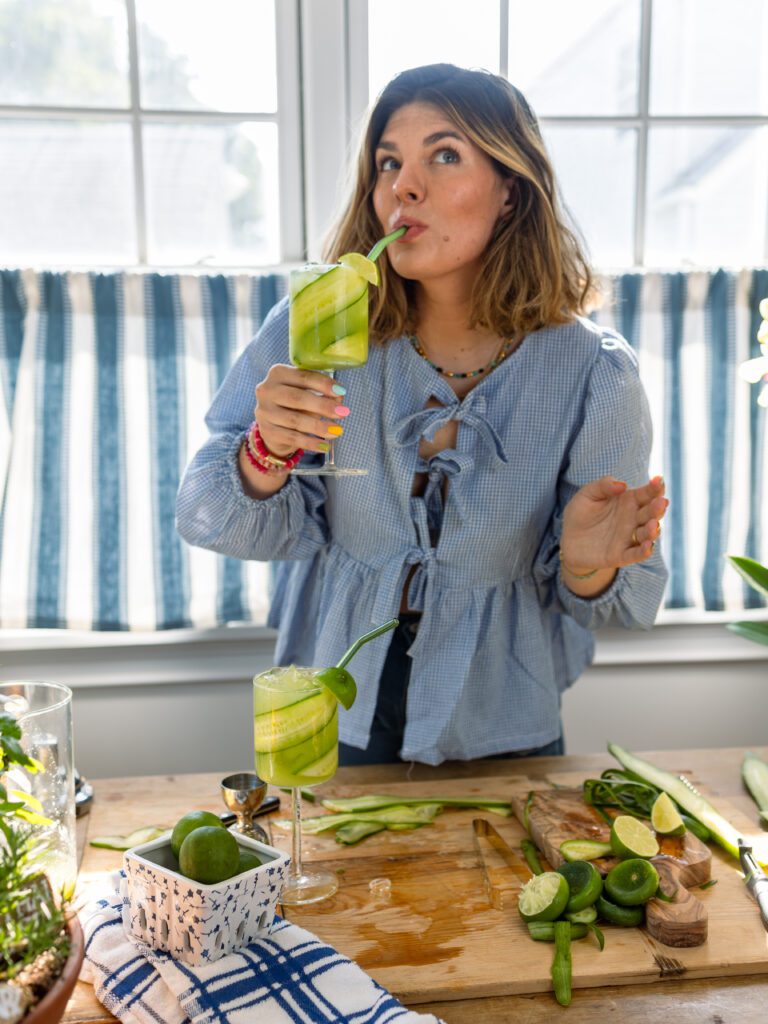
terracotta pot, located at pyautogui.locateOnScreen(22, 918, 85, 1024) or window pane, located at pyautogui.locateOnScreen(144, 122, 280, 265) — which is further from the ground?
window pane, located at pyautogui.locateOnScreen(144, 122, 280, 265)

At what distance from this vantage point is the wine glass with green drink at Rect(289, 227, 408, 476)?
129cm

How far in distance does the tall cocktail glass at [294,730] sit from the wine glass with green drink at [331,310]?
1.35 ft

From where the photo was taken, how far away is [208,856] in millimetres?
1008

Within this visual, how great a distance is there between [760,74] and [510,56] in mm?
582

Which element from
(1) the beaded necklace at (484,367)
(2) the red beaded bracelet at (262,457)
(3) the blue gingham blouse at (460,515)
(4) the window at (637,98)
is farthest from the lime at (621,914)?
(4) the window at (637,98)

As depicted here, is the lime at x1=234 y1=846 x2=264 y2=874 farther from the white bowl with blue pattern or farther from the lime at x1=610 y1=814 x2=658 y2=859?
the lime at x1=610 y1=814 x2=658 y2=859

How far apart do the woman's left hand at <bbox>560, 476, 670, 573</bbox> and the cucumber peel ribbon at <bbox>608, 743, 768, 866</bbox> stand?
11.5 inches

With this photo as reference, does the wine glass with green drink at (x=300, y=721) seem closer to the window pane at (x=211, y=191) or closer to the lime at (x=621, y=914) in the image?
the lime at (x=621, y=914)

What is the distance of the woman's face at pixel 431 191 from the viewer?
160 cm

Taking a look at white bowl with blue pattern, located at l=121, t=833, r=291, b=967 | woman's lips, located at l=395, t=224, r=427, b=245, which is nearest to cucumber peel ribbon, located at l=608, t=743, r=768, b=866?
white bowl with blue pattern, located at l=121, t=833, r=291, b=967

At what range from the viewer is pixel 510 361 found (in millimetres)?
1700

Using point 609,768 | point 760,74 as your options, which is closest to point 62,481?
point 609,768

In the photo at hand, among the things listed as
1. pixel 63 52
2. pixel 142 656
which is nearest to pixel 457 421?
pixel 142 656

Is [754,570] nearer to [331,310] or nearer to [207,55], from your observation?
[331,310]
